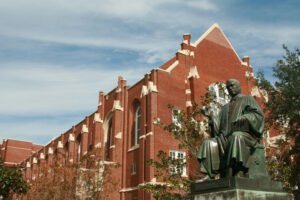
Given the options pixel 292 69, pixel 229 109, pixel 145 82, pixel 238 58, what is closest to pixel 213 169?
pixel 229 109

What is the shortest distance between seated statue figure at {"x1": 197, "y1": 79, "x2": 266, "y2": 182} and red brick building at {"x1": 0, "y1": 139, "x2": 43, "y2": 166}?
5818 cm

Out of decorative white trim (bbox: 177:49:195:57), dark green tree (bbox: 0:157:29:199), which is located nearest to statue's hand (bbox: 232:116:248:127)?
dark green tree (bbox: 0:157:29:199)

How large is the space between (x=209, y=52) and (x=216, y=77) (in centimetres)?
230

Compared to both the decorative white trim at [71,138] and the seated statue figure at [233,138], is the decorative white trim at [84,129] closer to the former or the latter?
the decorative white trim at [71,138]

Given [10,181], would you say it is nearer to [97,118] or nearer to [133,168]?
[133,168]

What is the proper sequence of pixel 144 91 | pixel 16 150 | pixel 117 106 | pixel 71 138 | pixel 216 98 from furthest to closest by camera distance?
pixel 16 150 → pixel 71 138 → pixel 117 106 → pixel 144 91 → pixel 216 98

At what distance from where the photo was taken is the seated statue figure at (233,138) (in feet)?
20.1

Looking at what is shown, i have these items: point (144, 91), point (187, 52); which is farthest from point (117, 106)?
point (187, 52)

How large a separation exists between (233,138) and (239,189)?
93 cm

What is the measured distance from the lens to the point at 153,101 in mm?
24750

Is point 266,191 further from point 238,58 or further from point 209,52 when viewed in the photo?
point 238,58

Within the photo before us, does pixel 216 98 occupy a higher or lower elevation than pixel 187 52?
lower

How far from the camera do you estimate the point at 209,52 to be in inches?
1158

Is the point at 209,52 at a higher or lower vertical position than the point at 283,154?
higher
